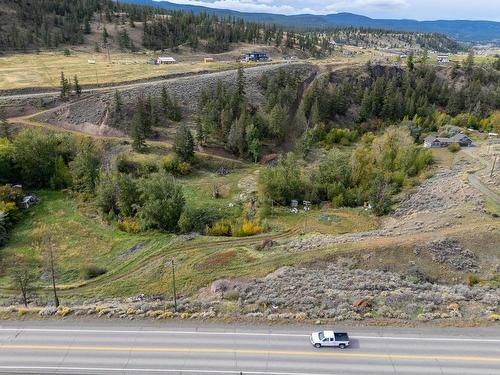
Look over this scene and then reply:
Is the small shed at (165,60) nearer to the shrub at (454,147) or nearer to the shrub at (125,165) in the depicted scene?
the shrub at (125,165)

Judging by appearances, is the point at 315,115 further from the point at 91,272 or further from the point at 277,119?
the point at 91,272

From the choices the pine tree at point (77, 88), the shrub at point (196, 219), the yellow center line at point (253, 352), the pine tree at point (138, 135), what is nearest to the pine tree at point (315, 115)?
the pine tree at point (138, 135)

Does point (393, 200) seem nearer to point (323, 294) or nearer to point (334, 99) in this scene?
point (323, 294)

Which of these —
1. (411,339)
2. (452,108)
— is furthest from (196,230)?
(452,108)

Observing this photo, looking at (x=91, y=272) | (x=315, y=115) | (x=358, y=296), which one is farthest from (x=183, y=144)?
(x=358, y=296)

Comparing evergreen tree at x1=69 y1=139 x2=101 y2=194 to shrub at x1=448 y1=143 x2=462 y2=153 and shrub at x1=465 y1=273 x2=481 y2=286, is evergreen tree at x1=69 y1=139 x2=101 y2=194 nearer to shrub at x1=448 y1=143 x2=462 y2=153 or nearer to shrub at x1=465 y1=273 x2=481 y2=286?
shrub at x1=465 y1=273 x2=481 y2=286
